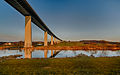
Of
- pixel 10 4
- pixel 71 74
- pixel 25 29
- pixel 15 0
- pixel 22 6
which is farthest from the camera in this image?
pixel 25 29

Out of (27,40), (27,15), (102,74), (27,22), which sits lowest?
(102,74)

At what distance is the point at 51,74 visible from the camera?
7.02 metres

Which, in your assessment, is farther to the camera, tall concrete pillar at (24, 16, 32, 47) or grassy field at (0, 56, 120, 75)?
tall concrete pillar at (24, 16, 32, 47)

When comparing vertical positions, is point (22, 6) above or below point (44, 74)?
above

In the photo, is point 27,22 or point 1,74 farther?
point 27,22

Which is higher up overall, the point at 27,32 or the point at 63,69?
the point at 27,32

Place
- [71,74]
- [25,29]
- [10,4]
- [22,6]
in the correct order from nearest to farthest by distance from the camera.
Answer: [71,74]
[10,4]
[22,6]
[25,29]

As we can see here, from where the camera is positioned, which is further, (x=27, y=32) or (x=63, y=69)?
(x=27, y=32)

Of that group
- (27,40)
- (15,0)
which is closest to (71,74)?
(15,0)

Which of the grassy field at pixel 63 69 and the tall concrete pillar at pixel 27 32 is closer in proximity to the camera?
the grassy field at pixel 63 69

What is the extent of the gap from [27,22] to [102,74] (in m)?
41.6

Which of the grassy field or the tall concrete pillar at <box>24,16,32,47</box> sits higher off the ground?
the tall concrete pillar at <box>24,16,32,47</box>

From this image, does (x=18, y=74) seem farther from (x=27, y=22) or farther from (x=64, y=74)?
(x=27, y=22)

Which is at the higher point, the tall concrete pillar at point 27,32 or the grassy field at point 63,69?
the tall concrete pillar at point 27,32
